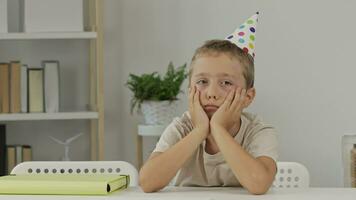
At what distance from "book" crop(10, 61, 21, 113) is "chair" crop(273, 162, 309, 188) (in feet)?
5.74

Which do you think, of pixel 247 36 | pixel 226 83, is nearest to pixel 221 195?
pixel 226 83

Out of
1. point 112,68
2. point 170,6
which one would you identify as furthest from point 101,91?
point 170,6

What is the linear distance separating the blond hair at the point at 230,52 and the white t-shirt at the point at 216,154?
111mm

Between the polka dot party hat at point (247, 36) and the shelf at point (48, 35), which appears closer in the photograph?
the polka dot party hat at point (247, 36)

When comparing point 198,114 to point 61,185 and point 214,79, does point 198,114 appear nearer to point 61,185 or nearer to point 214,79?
point 214,79

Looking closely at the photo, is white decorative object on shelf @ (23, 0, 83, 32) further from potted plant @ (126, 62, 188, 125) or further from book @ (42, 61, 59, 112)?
potted plant @ (126, 62, 188, 125)

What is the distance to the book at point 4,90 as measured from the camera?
3.21 metres

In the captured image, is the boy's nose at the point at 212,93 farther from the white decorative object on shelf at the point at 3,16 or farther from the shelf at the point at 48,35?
the white decorative object on shelf at the point at 3,16

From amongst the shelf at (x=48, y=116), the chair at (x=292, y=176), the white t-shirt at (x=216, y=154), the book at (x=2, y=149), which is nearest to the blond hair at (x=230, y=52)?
the white t-shirt at (x=216, y=154)

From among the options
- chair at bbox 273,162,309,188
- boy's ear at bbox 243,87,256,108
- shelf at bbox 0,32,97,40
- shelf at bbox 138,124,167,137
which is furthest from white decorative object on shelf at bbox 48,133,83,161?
boy's ear at bbox 243,87,256,108

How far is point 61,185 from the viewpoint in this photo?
4.05 feet

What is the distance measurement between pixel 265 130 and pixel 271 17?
2029 mm

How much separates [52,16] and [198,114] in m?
1.86

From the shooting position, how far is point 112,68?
355 cm
